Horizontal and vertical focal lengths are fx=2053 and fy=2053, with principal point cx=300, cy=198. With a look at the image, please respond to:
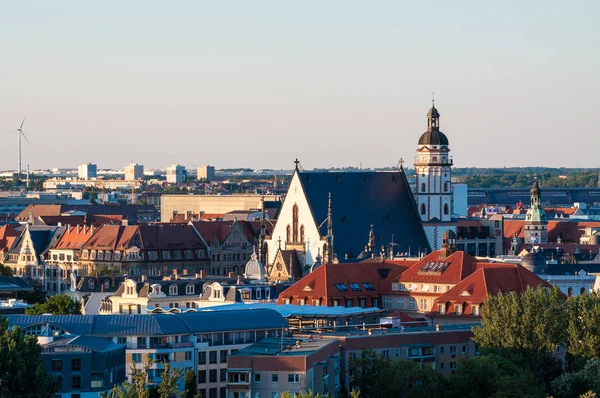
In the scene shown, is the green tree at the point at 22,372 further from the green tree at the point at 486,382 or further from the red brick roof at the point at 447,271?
the red brick roof at the point at 447,271

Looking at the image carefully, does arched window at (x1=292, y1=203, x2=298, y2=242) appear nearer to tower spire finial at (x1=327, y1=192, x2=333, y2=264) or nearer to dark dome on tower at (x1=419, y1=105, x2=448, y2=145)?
tower spire finial at (x1=327, y1=192, x2=333, y2=264)

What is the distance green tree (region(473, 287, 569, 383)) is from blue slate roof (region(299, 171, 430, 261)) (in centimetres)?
3531

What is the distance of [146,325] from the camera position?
3538 inches

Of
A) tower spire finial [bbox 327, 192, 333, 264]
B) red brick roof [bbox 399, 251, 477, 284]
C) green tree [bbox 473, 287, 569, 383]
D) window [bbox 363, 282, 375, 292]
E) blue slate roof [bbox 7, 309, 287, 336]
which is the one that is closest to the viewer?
blue slate roof [bbox 7, 309, 287, 336]

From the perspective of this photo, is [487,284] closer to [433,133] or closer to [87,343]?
[87,343]

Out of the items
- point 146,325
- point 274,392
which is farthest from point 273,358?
point 146,325

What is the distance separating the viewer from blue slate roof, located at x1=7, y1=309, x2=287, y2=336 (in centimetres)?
8938

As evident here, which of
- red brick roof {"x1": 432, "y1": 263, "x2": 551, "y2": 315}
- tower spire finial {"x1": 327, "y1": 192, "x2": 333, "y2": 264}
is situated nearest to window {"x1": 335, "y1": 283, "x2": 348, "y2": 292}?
red brick roof {"x1": 432, "y1": 263, "x2": 551, "y2": 315}

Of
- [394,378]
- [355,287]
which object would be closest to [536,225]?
[355,287]

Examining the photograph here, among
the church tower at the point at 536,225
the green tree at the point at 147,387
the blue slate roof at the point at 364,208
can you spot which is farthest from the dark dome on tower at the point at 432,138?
the green tree at the point at 147,387

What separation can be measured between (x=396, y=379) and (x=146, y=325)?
11.5m

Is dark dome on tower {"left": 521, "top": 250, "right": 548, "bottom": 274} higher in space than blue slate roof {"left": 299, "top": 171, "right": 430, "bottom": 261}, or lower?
lower

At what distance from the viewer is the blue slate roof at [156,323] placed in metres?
89.4

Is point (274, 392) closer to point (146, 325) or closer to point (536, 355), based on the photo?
point (146, 325)
